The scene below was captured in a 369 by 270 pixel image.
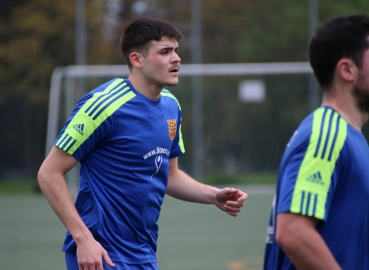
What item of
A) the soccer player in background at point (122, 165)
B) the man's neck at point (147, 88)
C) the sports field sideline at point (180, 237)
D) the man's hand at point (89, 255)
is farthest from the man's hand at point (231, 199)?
the sports field sideline at point (180, 237)

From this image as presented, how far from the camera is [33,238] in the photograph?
10414mm

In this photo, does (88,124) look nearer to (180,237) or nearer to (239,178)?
(180,237)

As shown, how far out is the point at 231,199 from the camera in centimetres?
382

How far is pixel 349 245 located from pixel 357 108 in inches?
18.4

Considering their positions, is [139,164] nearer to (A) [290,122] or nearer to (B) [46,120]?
(A) [290,122]

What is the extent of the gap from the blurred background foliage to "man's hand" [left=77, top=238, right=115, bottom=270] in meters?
15.7

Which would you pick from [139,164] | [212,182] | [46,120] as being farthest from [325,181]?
[46,120]

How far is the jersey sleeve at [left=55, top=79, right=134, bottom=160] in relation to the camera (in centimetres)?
355

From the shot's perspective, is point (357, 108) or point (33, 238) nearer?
point (357, 108)

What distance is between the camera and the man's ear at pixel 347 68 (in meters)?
2.43

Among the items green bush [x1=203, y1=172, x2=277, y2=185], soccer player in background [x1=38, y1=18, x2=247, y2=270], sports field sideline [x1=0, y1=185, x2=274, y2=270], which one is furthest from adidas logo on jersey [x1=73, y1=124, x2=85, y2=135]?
green bush [x1=203, y1=172, x2=277, y2=185]

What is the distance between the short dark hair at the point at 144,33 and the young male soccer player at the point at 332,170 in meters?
1.54

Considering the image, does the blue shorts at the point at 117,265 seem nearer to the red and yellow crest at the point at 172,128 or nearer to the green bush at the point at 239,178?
the red and yellow crest at the point at 172,128

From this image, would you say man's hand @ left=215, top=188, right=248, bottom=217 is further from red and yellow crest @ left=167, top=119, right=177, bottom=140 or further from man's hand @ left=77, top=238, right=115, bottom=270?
man's hand @ left=77, top=238, right=115, bottom=270
